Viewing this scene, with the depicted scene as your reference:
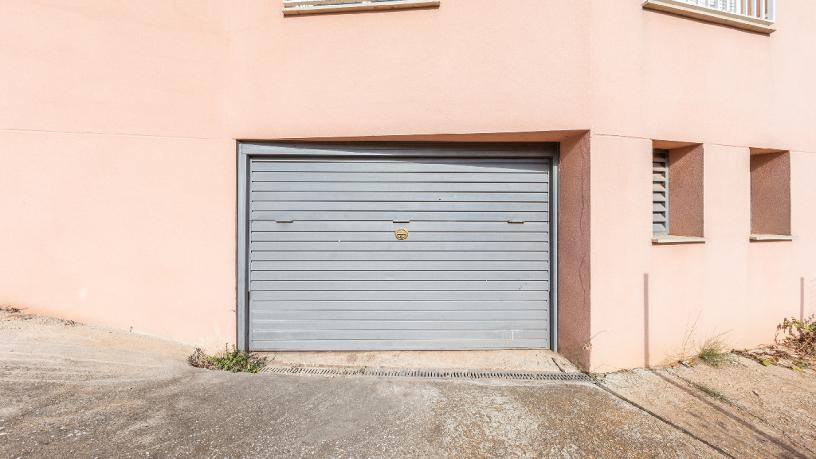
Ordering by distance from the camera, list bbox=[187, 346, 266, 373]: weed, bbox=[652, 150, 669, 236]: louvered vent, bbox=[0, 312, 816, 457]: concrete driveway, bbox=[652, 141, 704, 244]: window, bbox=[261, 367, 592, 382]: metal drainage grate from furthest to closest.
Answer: bbox=[652, 150, 669, 236]: louvered vent, bbox=[652, 141, 704, 244]: window, bbox=[187, 346, 266, 373]: weed, bbox=[261, 367, 592, 382]: metal drainage grate, bbox=[0, 312, 816, 457]: concrete driveway

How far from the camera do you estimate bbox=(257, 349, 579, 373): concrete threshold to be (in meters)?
4.08

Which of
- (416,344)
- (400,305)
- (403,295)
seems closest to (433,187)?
(403,295)

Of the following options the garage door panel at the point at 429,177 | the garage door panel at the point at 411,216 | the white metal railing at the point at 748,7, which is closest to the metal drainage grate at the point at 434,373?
the garage door panel at the point at 411,216

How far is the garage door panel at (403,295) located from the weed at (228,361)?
2.24ft

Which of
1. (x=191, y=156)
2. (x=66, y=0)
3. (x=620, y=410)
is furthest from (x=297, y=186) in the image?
(x=620, y=410)

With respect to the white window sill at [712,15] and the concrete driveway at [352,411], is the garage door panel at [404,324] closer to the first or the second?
the concrete driveway at [352,411]

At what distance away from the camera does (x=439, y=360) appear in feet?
13.9

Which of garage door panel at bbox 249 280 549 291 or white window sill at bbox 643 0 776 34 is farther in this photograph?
garage door panel at bbox 249 280 549 291

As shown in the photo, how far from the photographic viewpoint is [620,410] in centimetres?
312

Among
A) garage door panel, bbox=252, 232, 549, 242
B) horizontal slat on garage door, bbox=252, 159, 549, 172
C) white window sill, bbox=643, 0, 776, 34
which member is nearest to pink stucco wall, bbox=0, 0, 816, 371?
white window sill, bbox=643, 0, 776, 34

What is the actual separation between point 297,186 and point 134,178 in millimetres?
1752

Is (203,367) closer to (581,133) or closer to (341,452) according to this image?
(341,452)

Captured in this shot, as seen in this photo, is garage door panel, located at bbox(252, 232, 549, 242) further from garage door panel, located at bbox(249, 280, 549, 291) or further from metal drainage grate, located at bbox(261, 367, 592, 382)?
metal drainage grate, located at bbox(261, 367, 592, 382)

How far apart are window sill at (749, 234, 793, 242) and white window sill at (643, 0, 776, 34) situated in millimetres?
2482
